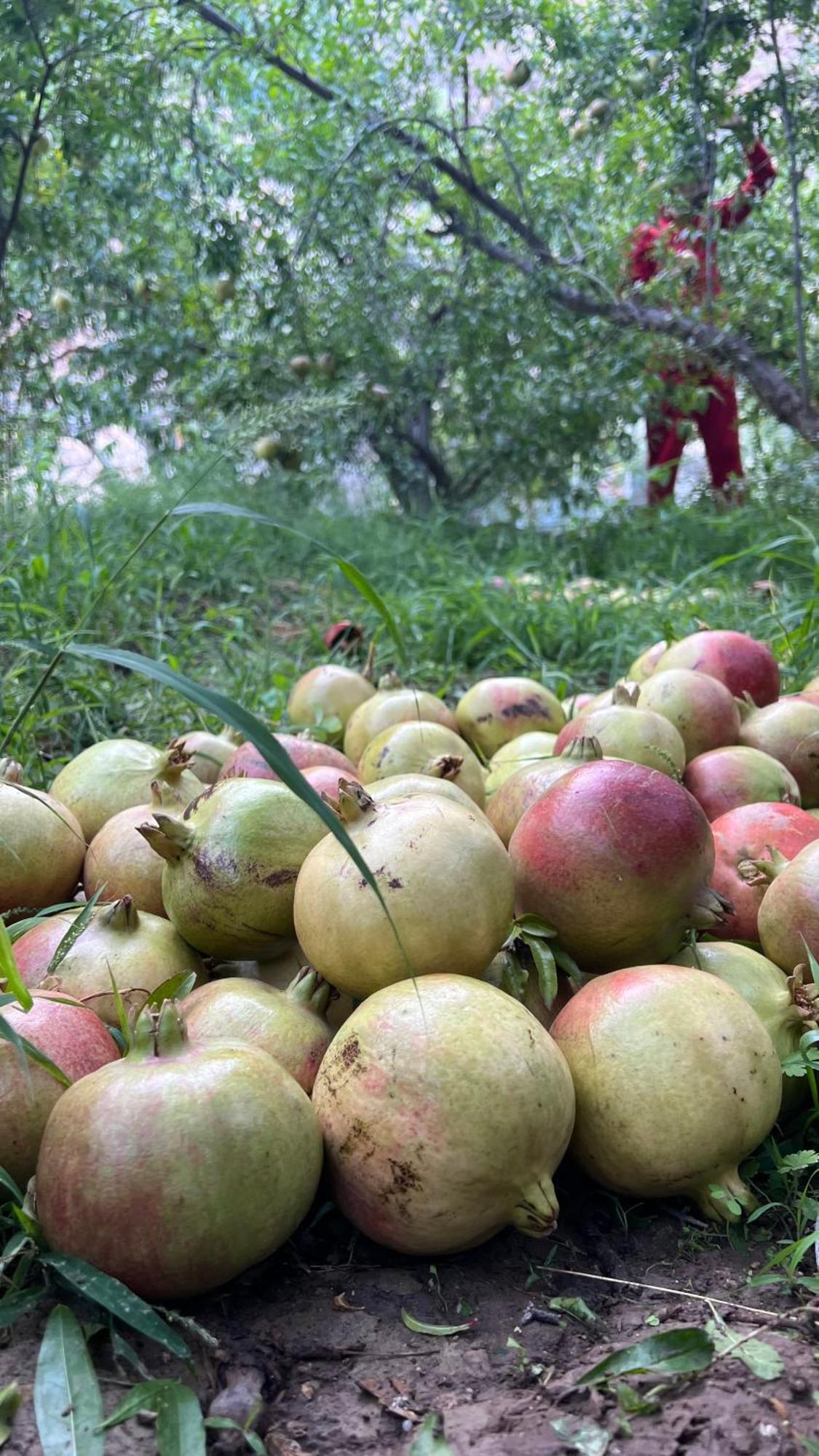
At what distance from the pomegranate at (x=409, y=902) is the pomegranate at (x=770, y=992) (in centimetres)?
34

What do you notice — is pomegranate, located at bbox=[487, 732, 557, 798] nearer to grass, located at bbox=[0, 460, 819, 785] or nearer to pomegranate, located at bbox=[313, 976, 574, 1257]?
grass, located at bbox=[0, 460, 819, 785]

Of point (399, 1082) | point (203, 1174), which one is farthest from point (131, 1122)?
point (399, 1082)

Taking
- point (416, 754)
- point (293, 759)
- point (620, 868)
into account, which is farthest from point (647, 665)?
point (620, 868)

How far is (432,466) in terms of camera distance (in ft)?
24.3

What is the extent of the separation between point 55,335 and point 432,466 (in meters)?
2.56

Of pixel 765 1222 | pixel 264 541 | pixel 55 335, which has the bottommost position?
pixel 765 1222

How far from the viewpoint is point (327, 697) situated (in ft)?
10.1

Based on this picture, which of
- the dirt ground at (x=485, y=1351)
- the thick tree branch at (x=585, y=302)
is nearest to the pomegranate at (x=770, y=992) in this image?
the dirt ground at (x=485, y=1351)

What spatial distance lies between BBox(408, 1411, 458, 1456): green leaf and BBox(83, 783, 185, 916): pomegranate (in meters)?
1.03

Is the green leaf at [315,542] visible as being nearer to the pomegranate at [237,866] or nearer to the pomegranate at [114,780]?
the pomegranate at [237,866]

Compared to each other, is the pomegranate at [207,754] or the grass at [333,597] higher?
the grass at [333,597]

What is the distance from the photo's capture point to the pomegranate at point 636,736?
2.11m

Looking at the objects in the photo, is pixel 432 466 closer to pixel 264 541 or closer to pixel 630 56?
pixel 264 541

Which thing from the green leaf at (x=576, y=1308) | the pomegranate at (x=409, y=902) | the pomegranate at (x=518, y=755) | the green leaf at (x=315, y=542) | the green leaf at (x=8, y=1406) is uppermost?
the green leaf at (x=315, y=542)
